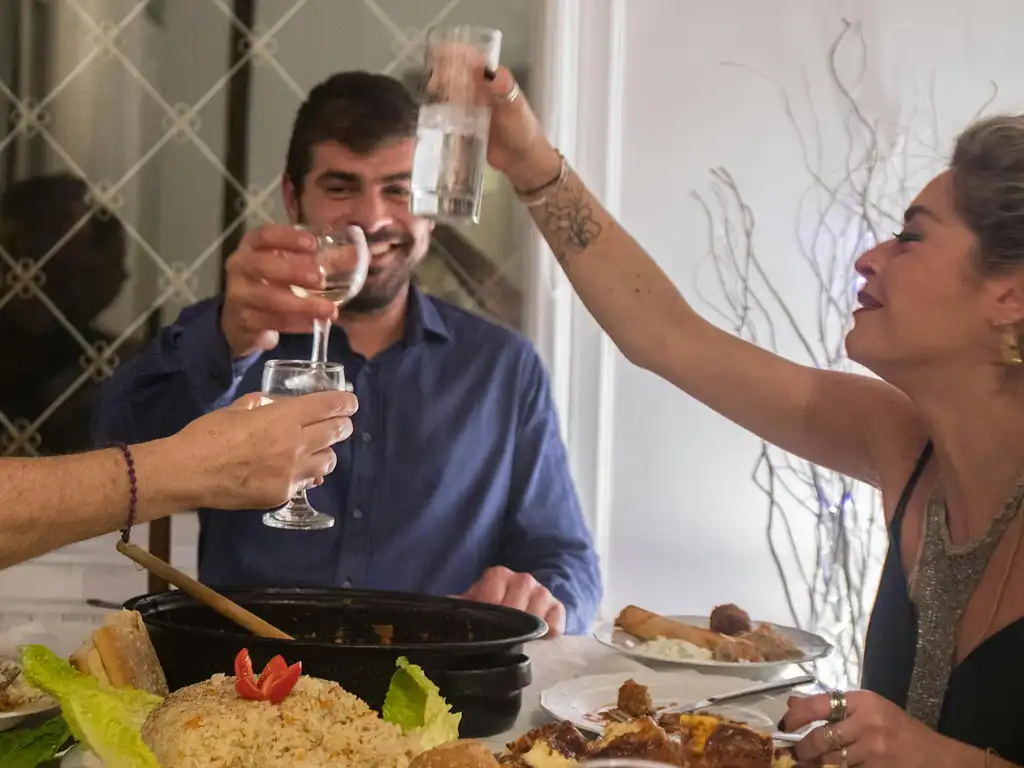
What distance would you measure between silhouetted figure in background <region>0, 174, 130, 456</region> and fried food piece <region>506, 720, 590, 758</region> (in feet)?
6.43

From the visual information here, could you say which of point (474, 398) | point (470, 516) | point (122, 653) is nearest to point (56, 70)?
point (474, 398)

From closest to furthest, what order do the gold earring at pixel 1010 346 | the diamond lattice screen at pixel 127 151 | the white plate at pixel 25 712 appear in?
the white plate at pixel 25 712 < the gold earring at pixel 1010 346 < the diamond lattice screen at pixel 127 151

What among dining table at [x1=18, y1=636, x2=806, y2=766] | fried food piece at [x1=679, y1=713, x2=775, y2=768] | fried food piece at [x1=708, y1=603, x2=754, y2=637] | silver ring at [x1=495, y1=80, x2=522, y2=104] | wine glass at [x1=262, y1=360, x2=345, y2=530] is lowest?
dining table at [x1=18, y1=636, x2=806, y2=766]

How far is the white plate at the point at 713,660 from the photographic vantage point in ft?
4.39

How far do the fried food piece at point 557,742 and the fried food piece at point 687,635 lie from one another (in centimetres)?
56

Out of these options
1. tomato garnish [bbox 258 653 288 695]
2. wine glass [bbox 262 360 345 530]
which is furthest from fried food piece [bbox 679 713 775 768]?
wine glass [bbox 262 360 345 530]

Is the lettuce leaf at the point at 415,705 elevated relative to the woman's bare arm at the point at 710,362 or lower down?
lower down

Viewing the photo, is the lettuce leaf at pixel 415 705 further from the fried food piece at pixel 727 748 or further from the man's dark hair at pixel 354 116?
the man's dark hair at pixel 354 116

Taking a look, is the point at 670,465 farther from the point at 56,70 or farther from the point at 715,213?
the point at 56,70

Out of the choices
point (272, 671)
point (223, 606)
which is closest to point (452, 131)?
point (223, 606)

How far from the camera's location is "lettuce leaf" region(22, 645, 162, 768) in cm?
74

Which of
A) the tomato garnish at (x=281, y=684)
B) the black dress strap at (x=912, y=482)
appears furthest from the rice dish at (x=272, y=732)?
the black dress strap at (x=912, y=482)

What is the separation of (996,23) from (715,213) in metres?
0.84

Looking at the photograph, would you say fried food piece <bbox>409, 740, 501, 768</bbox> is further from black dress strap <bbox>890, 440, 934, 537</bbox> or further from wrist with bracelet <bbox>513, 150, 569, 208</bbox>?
wrist with bracelet <bbox>513, 150, 569, 208</bbox>
